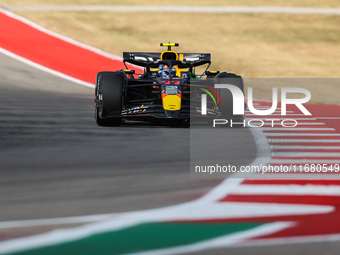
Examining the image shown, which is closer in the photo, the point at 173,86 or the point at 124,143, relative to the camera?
the point at 124,143

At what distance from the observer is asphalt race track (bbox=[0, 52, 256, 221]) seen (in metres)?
4.74

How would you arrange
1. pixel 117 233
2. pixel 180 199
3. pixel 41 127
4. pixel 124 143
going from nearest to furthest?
pixel 117 233 → pixel 180 199 → pixel 124 143 → pixel 41 127

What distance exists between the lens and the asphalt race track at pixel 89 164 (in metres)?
4.74

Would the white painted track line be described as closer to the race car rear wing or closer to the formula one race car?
the formula one race car

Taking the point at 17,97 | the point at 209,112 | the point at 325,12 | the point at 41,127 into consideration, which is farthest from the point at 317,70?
the point at 41,127

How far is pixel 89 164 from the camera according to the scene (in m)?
6.31

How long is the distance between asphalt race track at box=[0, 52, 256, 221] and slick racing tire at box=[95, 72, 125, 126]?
249 millimetres

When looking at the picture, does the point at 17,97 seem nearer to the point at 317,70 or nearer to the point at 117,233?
the point at 117,233

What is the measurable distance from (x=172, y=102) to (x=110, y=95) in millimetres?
1120

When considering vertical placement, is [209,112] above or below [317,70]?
below

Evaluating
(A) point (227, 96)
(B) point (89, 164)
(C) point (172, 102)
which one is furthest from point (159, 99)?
(B) point (89, 164)

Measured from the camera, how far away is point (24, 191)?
5.05 m

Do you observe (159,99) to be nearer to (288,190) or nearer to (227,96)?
(227,96)

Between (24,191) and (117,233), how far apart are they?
146cm
